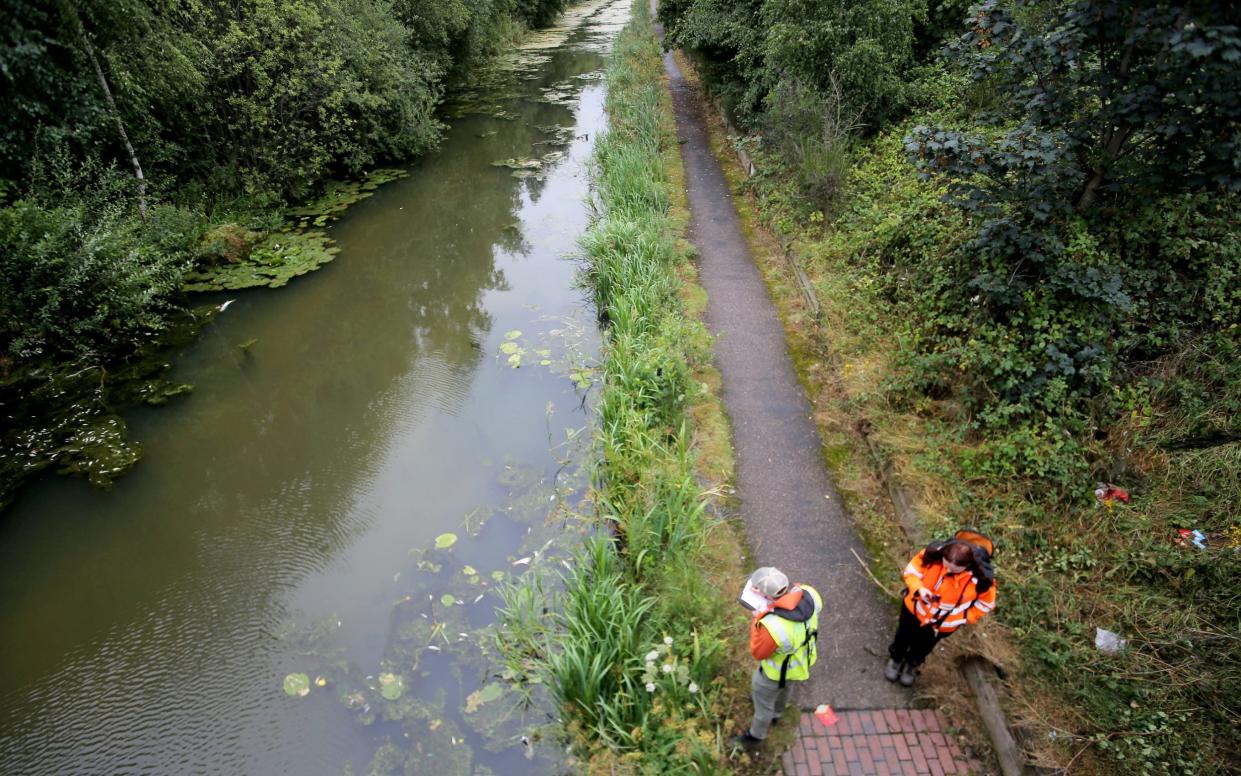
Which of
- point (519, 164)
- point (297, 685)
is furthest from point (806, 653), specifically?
point (519, 164)

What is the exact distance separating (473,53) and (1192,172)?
76.2 feet

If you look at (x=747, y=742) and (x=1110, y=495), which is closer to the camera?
(x=747, y=742)

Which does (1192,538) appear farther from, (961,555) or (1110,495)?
(961,555)

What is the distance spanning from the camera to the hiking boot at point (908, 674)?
168 inches

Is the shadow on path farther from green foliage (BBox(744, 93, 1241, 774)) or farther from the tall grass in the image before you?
green foliage (BBox(744, 93, 1241, 774))

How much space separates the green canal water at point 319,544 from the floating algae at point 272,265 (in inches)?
15.7

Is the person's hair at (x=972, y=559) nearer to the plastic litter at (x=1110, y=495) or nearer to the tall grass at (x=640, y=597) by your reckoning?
the tall grass at (x=640, y=597)

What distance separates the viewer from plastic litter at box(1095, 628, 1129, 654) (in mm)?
4102

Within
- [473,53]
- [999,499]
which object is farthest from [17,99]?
[473,53]

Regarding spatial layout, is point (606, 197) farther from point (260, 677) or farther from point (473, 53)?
point (473, 53)

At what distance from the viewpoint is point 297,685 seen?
17.3ft

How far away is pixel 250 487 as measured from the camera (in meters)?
7.25

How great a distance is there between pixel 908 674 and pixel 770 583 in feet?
4.89

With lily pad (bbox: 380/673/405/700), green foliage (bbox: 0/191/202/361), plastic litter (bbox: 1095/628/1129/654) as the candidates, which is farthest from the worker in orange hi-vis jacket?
green foliage (bbox: 0/191/202/361)
